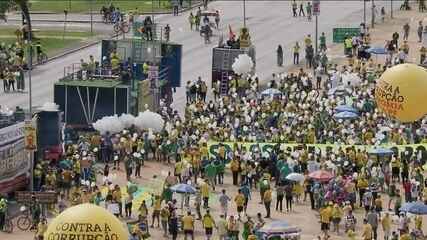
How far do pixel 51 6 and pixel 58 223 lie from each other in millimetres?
60867

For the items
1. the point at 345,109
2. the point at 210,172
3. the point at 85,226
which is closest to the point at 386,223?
the point at 210,172

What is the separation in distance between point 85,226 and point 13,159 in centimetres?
1466

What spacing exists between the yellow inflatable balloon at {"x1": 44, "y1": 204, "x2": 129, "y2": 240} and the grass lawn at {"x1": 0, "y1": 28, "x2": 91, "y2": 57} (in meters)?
43.3

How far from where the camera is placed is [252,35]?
8944 centimetres

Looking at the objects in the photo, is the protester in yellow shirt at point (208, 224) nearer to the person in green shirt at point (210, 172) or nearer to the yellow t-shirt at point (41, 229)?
the yellow t-shirt at point (41, 229)

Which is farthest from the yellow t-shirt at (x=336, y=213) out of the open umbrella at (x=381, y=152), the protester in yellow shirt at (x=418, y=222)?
the open umbrella at (x=381, y=152)

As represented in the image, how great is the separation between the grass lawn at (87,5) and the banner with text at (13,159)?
43.0 m

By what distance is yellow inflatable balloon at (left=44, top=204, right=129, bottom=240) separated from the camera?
41188mm

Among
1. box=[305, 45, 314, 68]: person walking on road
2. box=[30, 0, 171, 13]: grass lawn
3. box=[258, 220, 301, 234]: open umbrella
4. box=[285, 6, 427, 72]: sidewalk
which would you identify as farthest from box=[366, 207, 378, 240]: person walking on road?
box=[30, 0, 171, 13]: grass lawn

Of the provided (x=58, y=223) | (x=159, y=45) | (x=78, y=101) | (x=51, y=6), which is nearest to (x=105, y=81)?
(x=78, y=101)

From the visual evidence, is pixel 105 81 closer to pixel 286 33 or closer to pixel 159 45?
pixel 159 45

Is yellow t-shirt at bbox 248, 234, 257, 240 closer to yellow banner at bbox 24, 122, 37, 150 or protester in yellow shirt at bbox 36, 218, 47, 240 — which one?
protester in yellow shirt at bbox 36, 218, 47, 240

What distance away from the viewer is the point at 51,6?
101375mm

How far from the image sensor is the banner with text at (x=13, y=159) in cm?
5481
